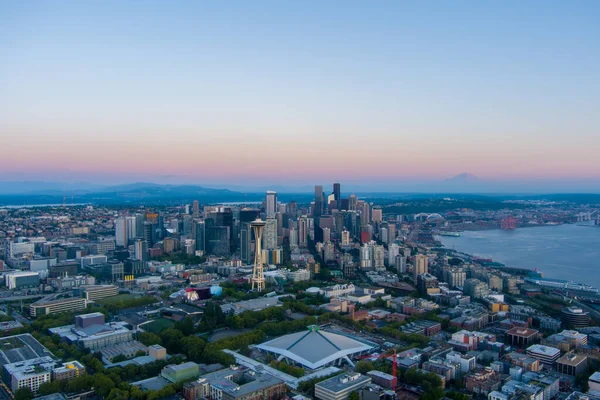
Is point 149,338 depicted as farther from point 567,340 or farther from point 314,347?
point 567,340

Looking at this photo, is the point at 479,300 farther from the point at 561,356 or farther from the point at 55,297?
the point at 55,297

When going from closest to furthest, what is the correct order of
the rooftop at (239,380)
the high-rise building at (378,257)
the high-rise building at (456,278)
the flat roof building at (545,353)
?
the rooftop at (239,380)
the flat roof building at (545,353)
the high-rise building at (456,278)
the high-rise building at (378,257)

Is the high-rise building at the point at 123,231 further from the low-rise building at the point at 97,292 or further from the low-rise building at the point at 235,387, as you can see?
the low-rise building at the point at 235,387

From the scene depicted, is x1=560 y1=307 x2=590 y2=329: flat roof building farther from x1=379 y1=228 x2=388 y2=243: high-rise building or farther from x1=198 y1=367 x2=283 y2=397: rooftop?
x1=379 y1=228 x2=388 y2=243: high-rise building

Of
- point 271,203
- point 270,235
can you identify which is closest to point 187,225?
point 270,235

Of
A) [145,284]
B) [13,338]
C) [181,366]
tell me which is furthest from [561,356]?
[145,284]

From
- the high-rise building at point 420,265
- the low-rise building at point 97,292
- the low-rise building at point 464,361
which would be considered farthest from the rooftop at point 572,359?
the low-rise building at point 97,292

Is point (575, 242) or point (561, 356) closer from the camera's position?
point (561, 356)
